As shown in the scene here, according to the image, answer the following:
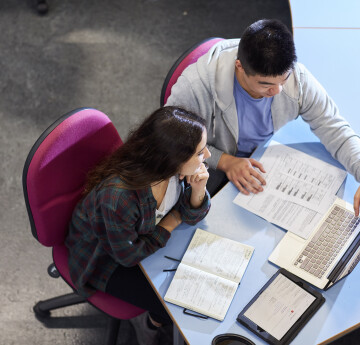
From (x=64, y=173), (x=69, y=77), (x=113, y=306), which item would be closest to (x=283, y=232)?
(x=113, y=306)

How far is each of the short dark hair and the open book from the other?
54 cm

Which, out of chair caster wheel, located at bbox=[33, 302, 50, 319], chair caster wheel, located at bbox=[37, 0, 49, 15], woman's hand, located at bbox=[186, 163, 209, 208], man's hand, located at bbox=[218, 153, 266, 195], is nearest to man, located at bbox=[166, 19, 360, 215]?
man's hand, located at bbox=[218, 153, 266, 195]

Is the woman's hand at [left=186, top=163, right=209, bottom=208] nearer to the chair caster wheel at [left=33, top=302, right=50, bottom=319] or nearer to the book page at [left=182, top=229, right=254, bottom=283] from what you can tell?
the book page at [left=182, top=229, right=254, bottom=283]

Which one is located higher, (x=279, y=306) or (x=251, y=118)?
(x=251, y=118)

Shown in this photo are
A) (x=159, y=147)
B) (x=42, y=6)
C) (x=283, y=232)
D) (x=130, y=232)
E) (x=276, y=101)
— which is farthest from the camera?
(x=42, y=6)

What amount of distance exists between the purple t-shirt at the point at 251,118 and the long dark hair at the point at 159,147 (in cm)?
35

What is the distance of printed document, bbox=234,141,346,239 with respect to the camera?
1.62 meters

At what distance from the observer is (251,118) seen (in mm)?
1821

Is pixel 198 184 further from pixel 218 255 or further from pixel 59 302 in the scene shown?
pixel 59 302

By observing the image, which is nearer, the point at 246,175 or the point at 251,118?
the point at 246,175

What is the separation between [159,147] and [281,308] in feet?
1.86

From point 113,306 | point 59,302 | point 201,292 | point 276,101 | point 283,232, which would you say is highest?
point 276,101

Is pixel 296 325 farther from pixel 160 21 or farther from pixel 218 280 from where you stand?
pixel 160 21

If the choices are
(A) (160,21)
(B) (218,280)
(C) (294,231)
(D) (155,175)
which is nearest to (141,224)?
(D) (155,175)
